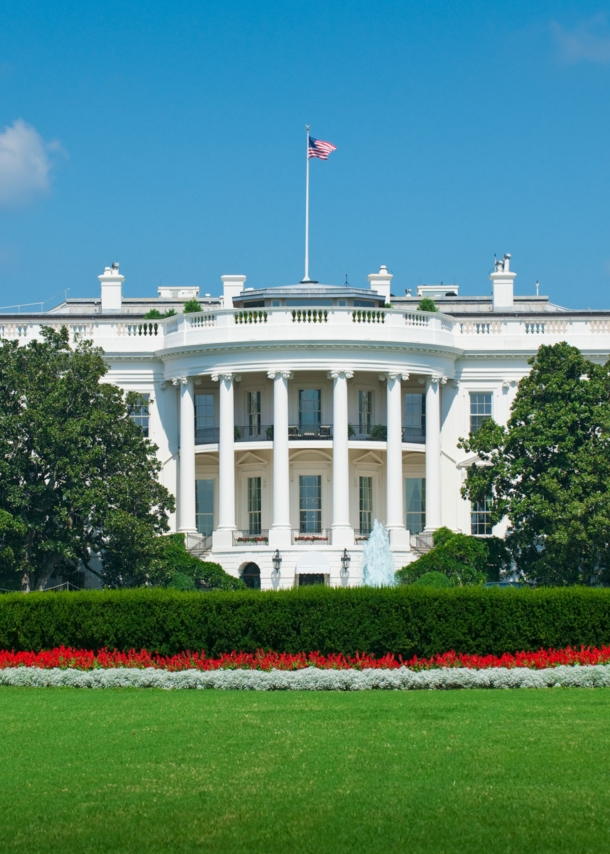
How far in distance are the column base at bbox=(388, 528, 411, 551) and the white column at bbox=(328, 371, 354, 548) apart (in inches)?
58.6

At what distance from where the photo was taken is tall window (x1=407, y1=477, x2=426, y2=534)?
60.5m

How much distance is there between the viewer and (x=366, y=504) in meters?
60.1

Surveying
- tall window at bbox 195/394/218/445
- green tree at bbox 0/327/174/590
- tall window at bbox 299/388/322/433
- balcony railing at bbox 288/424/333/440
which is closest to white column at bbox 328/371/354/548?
balcony railing at bbox 288/424/333/440

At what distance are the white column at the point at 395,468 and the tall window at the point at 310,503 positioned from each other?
3.04 metres

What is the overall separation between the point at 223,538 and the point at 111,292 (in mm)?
17520

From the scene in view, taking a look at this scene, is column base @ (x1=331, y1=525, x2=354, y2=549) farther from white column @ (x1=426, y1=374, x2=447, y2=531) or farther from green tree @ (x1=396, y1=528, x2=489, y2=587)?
white column @ (x1=426, y1=374, x2=447, y2=531)

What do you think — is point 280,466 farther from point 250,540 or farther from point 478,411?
point 478,411

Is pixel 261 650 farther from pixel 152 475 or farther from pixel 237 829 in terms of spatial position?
pixel 152 475

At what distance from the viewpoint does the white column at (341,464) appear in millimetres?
56656

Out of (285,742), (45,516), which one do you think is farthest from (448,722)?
(45,516)

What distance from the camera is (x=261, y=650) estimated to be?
1225 inches

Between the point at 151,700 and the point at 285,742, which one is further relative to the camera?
the point at 151,700

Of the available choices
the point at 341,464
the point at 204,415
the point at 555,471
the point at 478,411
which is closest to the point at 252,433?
the point at 204,415

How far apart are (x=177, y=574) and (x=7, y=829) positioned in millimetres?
Result: 37381
